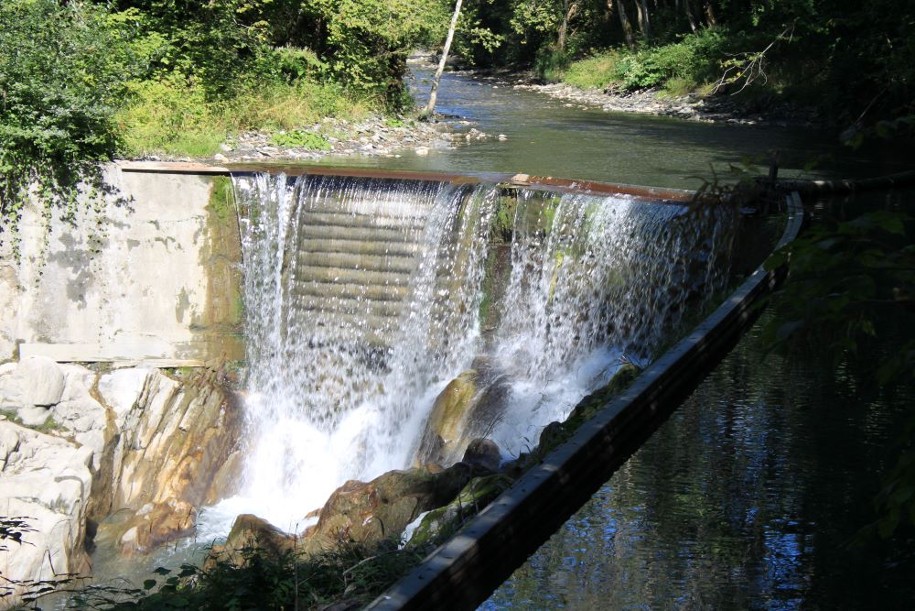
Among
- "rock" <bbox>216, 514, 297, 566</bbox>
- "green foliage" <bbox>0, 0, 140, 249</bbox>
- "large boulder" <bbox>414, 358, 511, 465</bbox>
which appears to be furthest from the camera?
"green foliage" <bbox>0, 0, 140, 249</bbox>

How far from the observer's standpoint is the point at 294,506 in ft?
33.0

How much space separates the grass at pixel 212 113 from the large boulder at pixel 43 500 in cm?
407

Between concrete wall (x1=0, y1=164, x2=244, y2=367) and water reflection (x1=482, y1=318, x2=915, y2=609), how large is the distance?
7.26 meters

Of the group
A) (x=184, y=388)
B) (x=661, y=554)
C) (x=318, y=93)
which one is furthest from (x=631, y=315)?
(x=318, y=93)

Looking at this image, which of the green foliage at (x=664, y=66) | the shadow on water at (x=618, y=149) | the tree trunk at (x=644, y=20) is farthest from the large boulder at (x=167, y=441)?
the tree trunk at (x=644, y=20)

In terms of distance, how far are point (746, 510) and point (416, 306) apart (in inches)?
267

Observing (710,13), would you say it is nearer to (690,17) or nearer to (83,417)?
(690,17)

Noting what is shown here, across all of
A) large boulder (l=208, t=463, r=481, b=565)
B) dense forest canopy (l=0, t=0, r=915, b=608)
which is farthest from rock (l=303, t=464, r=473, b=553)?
dense forest canopy (l=0, t=0, r=915, b=608)

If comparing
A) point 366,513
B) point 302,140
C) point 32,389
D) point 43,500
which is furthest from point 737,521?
A: point 302,140

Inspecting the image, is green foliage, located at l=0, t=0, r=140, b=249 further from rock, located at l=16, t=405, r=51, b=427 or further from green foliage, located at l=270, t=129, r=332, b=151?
green foliage, located at l=270, t=129, r=332, b=151

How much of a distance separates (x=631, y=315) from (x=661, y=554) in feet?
18.8

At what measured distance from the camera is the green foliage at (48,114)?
10.6 m

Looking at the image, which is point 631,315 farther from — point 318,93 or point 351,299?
point 318,93

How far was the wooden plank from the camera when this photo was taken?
302cm
